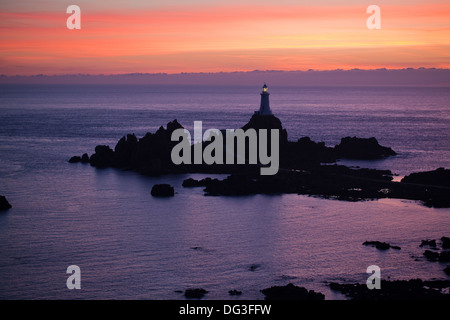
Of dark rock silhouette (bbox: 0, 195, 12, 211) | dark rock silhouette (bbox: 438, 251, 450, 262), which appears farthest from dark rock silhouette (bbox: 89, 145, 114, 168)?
dark rock silhouette (bbox: 438, 251, 450, 262)

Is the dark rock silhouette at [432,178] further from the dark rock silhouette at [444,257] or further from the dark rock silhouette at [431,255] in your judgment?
the dark rock silhouette at [444,257]

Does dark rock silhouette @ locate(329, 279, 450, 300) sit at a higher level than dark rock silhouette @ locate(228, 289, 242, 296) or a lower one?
higher

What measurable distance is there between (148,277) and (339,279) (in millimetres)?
8348

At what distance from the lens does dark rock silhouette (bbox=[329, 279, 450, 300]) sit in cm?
2416

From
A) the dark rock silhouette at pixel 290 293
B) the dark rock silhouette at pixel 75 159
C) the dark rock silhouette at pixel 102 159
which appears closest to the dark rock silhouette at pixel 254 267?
the dark rock silhouette at pixel 290 293

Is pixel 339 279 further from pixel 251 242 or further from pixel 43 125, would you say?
pixel 43 125

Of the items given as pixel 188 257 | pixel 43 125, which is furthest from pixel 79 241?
pixel 43 125

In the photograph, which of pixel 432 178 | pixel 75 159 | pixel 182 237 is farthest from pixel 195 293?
pixel 75 159

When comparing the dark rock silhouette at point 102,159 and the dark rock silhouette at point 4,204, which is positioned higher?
the dark rock silhouette at point 102,159

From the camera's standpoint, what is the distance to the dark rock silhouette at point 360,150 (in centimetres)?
6231

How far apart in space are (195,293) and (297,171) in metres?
28.4

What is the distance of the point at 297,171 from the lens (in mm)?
52031

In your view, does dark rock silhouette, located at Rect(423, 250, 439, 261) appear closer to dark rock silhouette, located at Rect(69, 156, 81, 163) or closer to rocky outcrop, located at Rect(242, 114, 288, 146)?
rocky outcrop, located at Rect(242, 114, 288, 146)

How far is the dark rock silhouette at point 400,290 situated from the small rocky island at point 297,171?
16.1 meters
